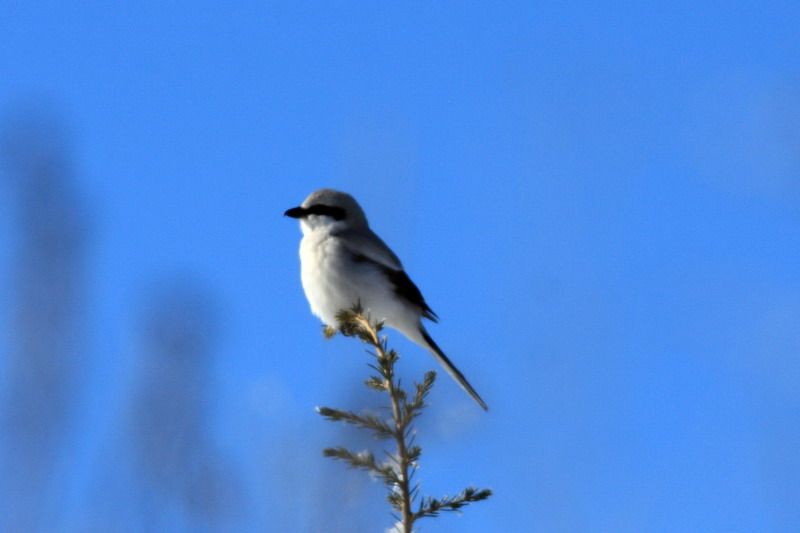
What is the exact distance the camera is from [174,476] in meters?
2.71

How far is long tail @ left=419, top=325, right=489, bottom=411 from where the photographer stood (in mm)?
4348

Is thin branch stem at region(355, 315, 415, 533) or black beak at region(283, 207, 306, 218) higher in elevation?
black beak at region(283, 207, 306, 218)

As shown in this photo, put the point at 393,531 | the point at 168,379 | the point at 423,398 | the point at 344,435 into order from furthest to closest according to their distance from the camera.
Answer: the point at 344,435
the point at 168,379
the point at 423,398
the point at 393,531

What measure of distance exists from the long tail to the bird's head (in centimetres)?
61

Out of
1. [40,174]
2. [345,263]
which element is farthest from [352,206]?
[40,174]

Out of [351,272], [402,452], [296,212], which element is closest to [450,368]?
[351,272]

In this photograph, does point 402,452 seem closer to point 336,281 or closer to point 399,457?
point 399,457

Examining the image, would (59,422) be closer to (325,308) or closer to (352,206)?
(325,308)

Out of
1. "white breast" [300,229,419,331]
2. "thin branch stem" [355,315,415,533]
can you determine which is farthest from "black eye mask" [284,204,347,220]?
"thin branch stem" [355,315,415,533]

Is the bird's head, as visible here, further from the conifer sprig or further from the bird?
the conifer sprig

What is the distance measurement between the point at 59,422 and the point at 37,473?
0.14 meters

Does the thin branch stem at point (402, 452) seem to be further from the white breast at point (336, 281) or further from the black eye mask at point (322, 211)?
the black eye mask at point (322, 211)

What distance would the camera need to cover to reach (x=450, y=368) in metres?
4.68

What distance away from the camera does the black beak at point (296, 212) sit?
4.93 m
